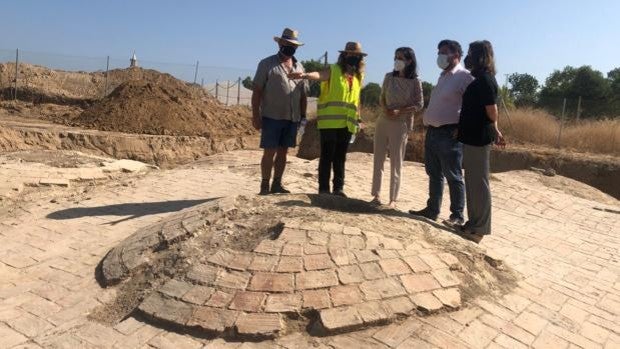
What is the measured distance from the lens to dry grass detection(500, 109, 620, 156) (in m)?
15.3

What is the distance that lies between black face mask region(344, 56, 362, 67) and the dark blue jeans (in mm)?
958

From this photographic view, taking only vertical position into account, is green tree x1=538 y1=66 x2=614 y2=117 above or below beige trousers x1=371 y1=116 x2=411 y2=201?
above

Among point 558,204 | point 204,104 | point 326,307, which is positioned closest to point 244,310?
point 326,307

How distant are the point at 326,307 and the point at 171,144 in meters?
12.2

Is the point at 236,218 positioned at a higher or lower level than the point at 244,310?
higher

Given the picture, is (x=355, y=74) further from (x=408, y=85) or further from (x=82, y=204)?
(x=82, y=204)

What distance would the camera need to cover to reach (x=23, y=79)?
24625 mm

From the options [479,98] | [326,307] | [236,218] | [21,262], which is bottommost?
[21,262]

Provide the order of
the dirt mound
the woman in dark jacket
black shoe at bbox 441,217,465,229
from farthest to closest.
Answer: the dirt mound < black shoe at bbox 441,217,465,229 < the woman in dark jacket

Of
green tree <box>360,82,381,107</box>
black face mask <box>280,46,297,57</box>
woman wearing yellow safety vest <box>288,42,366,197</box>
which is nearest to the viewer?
woman wearing yellow safety vest <box>288,42,366,197</box>

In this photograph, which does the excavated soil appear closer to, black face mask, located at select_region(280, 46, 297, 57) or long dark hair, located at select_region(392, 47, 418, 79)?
black face mask, located at select_region(280, 46, 297, 57)

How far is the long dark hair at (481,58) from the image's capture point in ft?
14.5

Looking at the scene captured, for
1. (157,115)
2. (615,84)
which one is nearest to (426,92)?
(615,84)

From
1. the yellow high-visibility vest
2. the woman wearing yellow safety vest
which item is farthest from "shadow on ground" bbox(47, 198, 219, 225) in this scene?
the yellow high-visibility vest
